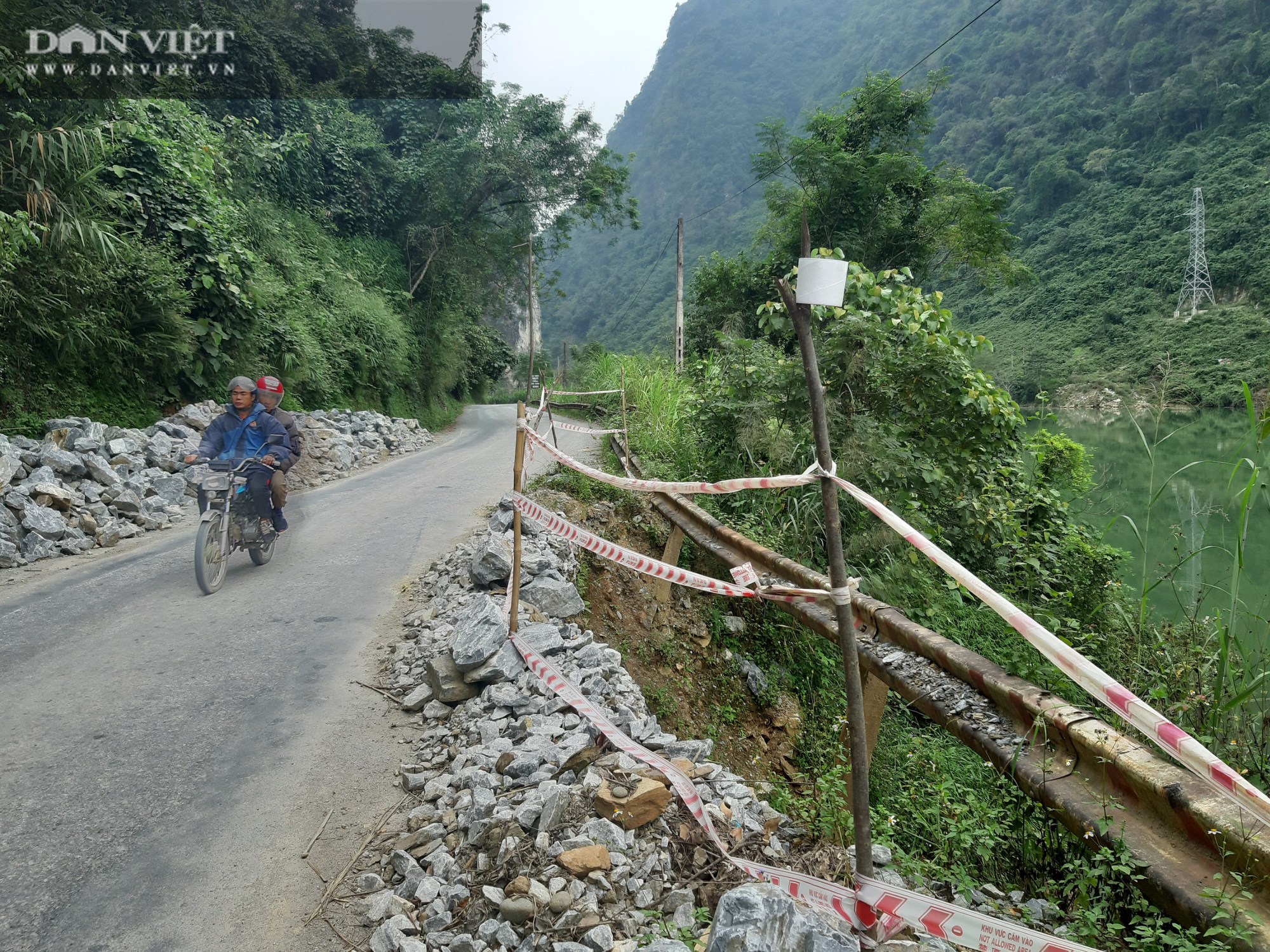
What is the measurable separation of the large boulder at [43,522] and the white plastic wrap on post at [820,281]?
7.52m

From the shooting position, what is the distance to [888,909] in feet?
7.19

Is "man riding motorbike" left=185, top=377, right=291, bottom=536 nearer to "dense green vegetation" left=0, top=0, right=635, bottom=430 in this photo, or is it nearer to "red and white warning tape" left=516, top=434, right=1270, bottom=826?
"dense green vegetation" left=0, top=0, right=635, bottom=430

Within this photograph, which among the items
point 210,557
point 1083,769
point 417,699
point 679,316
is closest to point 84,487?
point 210,557

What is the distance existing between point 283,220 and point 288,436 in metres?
14.1

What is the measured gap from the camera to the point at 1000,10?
3051 inches

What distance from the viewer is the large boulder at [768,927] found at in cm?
196

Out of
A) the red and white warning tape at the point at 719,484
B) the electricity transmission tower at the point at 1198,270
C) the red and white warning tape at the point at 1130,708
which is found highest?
the electricity transmission tower at the point at 1198,270

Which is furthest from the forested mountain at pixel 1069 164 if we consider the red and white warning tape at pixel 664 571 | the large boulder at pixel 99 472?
the large boulder at pixel 99 472

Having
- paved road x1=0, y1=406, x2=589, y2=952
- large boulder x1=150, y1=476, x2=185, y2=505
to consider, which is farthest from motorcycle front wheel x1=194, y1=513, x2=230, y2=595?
large boulder x1=150, y1=476, x2=185, y2=505

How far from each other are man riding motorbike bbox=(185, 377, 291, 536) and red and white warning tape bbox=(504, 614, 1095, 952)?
474 cm

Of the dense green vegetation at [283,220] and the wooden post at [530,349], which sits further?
the dense green vegetation at [283,220]

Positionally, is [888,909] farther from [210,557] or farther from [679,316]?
[679,316]

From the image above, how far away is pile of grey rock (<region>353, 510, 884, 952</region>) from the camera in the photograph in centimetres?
226

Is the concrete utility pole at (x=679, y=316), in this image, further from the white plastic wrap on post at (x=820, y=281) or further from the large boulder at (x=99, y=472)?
the white plastic wrap on post at (x=820, y=281)
